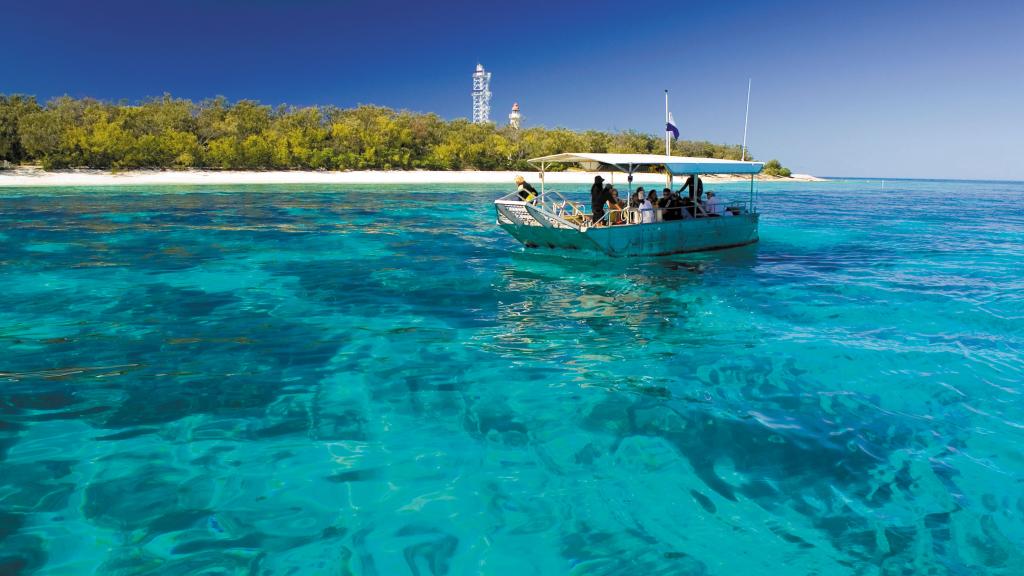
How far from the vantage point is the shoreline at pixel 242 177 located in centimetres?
5484

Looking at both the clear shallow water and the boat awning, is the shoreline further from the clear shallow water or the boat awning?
the clear shallow water

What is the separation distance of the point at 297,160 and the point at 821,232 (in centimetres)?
6075

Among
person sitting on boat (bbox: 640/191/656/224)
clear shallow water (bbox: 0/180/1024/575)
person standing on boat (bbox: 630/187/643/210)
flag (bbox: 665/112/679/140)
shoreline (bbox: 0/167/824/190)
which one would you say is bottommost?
clear shallow water (bbox: 0/180/1024/575)

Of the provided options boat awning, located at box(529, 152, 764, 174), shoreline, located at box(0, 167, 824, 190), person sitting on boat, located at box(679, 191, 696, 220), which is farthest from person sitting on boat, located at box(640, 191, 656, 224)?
shoreline, located at box(0, 167, 824, 190)

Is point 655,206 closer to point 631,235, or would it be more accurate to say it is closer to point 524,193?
point 631,235

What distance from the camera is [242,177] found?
65.4m

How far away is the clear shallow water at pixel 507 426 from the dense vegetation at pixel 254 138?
173 feet

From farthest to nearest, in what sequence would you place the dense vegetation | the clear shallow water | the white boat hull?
the dense vegetation
the white boat hull
the clear shallow water

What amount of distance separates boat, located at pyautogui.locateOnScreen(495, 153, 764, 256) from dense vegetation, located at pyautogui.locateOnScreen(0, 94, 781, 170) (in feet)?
185

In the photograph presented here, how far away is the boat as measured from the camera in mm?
18547

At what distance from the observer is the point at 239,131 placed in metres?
74.2

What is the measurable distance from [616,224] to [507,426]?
1313cm

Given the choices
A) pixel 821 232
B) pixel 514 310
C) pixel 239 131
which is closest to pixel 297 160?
pixel 239 131

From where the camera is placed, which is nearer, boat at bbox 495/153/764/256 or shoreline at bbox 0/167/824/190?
boat at bbox 495/153/764/256
